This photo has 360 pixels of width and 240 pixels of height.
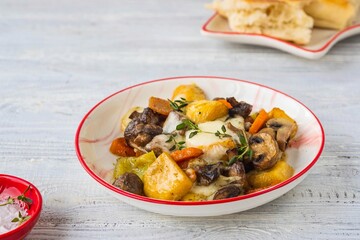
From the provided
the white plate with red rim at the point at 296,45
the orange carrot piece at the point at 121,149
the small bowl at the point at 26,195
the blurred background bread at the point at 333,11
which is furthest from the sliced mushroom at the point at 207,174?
the blurred background bread at the point at 333,11

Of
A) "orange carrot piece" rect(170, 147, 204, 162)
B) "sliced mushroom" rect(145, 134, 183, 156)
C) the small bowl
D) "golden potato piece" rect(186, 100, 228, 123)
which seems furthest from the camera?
"golden potato piece" rect(186, 100, 228, 123)

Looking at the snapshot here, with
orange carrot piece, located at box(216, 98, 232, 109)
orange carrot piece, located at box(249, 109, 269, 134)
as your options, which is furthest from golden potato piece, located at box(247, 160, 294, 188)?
orange carrot piece, located at box(216, 98, 232, 109)

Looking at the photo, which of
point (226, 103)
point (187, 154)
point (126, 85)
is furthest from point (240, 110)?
point (126, 85)

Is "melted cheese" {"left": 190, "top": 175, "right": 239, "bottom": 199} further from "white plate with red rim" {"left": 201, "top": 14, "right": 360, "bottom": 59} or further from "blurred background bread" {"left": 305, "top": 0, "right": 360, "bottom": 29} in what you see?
"blurred background bread" {"left": 305, "top": 0, "right": 360, "bottom": 29}

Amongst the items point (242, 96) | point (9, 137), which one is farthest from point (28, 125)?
point (242, 96)

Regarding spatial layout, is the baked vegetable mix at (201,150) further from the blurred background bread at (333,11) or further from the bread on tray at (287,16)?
the blurred background bread at (333,11)
